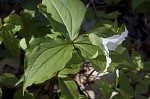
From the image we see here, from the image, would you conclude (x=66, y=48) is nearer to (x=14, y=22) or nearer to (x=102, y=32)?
(x=102, y=32)

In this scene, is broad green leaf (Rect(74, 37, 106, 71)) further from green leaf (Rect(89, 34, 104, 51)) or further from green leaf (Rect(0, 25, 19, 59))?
green leaf (Rect(0, 25, 19, 59))

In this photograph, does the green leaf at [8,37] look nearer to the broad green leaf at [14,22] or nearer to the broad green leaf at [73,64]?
the broad green leaf at [14,22]

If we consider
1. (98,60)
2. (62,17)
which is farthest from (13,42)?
(98,60)

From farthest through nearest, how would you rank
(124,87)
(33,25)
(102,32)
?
(33,25), (124,87), (102,32)

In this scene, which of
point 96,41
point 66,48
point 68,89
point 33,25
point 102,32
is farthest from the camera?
A: point 33,25

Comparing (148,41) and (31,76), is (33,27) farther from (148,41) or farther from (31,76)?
(148,41)

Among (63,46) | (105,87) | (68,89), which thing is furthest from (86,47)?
(105,87)

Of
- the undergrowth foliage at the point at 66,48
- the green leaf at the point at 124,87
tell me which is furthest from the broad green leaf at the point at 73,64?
the green leaf at the point at 124,87
